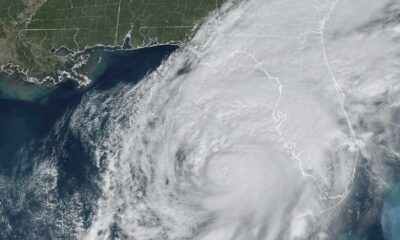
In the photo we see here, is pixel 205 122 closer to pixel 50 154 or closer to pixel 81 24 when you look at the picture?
pixel 50 154

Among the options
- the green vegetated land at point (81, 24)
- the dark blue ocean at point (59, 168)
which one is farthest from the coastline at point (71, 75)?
the green vegetated land at point (81, 24)

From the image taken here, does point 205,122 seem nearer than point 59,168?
Yes

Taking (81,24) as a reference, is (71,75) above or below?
below

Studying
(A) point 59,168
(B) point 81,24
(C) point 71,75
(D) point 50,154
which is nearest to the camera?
(A) point 59,168

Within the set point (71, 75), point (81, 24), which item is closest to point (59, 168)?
point (71, 75)

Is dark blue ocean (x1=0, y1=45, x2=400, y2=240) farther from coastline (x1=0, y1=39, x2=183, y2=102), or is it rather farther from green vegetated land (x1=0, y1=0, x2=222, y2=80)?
green vegetated land (x1=0, y1=0, x2=222, y2=80)

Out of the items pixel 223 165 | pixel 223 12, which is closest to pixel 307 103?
pixel 223 165

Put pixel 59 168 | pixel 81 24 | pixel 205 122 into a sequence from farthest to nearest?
pixel 81 24
pixel 59 168
pixel 205 122
